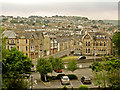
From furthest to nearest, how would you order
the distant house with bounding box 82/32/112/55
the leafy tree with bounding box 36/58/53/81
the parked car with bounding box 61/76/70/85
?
the distant house with bounding box 82/32/112/55
the leafy tree with bounding box 36/58/53/81
the parked car with bounding box 61/76/70/85

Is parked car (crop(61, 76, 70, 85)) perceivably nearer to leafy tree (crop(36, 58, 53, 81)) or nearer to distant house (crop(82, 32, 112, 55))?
leafy tree (crop(36, 58, 53, 81))

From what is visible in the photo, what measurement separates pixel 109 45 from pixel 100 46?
0.85m

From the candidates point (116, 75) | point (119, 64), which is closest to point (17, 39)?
point (119, 64)

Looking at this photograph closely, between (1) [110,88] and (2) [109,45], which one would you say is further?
(2) [109,45]

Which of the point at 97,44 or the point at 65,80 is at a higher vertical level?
the point at 97,44

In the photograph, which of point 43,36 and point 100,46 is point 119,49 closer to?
point 100,46

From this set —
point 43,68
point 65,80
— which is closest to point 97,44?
point 65,80

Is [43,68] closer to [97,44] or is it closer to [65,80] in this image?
[65,80]

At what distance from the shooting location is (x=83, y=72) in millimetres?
15992

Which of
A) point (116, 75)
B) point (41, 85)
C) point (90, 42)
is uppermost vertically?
point (90, 42)

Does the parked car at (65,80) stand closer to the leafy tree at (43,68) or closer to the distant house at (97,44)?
the leafy tree at (43,68)

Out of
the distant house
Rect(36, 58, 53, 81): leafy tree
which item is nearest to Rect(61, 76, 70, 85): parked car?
Rect(36, 58, 53, 81): leafy tree

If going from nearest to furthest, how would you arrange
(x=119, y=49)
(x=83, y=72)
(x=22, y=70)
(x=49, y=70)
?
(x=22, y=70), (x=49, y=70), (x=83, y=72), (x=119, y=49)

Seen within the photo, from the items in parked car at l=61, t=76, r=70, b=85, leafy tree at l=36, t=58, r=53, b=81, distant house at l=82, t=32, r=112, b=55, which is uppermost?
distant house at l=82, t=32, r=112, b=55
